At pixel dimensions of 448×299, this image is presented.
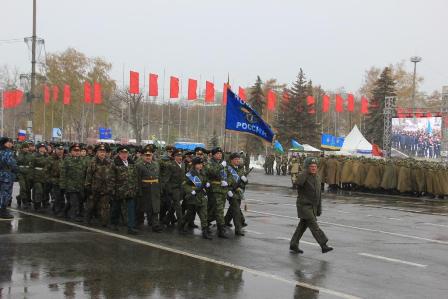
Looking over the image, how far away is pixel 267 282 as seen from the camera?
6988 millimetres

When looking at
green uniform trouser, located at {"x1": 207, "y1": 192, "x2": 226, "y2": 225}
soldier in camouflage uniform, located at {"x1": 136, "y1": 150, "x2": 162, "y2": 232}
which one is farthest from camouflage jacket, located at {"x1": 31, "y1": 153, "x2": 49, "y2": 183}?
green uniform trouser, located at {"x1": 207, "y1": 192, "x2": 226, "y2": 225}

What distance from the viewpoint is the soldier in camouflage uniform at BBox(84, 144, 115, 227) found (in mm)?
10836

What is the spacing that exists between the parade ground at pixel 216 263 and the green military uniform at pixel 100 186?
1.45ft

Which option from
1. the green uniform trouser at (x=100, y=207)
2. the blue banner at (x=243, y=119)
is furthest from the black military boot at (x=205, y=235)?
the blue banner at (x=243, y=119)

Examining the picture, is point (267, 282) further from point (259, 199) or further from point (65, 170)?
point (259, 199)

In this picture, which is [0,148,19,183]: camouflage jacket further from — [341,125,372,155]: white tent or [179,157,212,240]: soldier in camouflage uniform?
[341,125,372,155]: white tent

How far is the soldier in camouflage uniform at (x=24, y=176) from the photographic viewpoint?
14039 millimetres

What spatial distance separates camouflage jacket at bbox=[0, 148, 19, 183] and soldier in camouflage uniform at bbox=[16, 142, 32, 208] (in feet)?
7.42

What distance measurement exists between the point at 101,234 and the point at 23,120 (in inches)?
3387

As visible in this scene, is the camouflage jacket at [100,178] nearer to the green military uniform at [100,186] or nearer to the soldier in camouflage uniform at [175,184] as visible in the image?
the green military uniform at [100,186]

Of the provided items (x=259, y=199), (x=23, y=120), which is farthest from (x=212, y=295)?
(x=23, y=120)

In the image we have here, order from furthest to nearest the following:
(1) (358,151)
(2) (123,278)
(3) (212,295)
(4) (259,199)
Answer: (1) (358,151)
(4) (259,199)
(2) (123,278)
(3) (212,295)

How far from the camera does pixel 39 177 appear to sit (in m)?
13.6

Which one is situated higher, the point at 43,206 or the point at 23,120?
the point at 23,120
